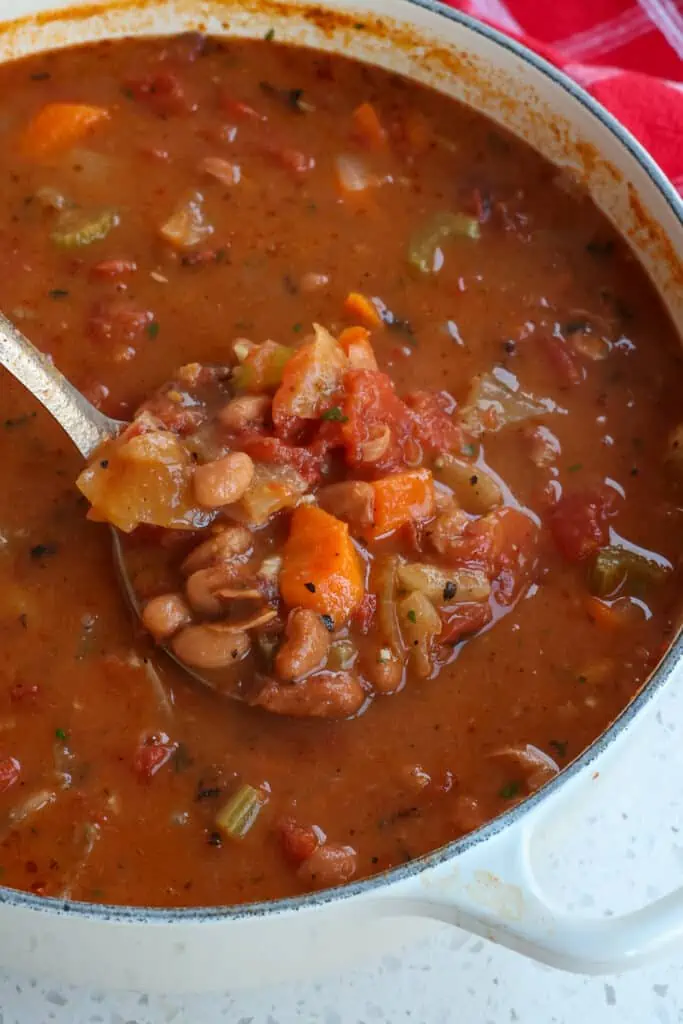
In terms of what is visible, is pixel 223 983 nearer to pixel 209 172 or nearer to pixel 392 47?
pixel 209 172

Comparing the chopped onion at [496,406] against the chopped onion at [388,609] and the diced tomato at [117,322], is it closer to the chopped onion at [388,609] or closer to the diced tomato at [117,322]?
the chopped onion at [388,609]

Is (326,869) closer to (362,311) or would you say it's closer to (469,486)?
(469,486)

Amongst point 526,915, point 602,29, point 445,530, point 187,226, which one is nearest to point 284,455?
point 445,530

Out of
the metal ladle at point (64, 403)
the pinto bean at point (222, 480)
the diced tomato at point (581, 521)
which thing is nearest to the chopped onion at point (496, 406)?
the diced tomato at point (581, 521)

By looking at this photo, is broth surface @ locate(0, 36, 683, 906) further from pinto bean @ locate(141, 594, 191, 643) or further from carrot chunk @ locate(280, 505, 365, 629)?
carrot chunk @ locate(280, 505, 365, 629)

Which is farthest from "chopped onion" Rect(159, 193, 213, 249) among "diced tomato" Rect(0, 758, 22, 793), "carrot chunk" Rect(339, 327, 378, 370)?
"diced tomato" Rect(0, 758, 22, 793)
